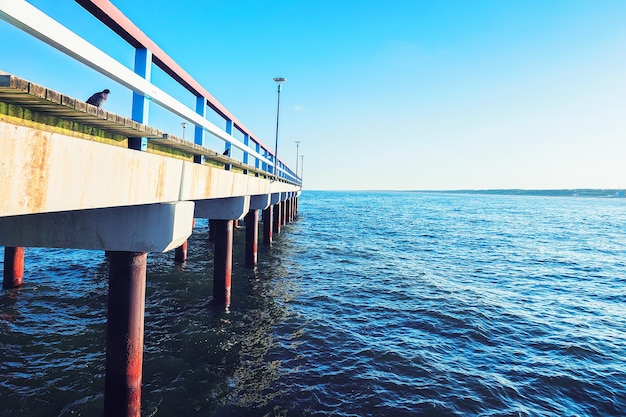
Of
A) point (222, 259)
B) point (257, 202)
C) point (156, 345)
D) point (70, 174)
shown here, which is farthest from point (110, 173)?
point (257, 202)

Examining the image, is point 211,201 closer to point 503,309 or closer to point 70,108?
point 70,108

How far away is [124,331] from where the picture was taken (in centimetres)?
468

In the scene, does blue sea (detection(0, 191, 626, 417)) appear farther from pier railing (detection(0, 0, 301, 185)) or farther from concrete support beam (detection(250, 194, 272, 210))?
pier railing (detection(0, 0, 301, 185))

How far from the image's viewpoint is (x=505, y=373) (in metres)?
7.63

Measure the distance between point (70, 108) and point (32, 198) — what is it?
0.69m

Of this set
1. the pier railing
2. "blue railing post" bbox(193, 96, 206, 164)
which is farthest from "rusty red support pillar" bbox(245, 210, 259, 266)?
"blue railing post" bbox(193, 96, 206, 164)

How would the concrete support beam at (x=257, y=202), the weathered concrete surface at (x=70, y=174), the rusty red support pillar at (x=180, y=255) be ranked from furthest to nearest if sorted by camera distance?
1. the rusty red support pillar at (x=180, y=255)
2. the concrete support beam at (x=257, y=202)
3. the weathered concrete surface at (x=70, y=174)

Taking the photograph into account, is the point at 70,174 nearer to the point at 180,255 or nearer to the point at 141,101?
the point at 141,101

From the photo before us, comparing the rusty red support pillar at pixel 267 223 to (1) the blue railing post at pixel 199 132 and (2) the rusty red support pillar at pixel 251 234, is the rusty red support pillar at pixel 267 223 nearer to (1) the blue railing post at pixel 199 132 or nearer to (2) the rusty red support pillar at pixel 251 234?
(2) the rusty red support pillar at pixel 251 234

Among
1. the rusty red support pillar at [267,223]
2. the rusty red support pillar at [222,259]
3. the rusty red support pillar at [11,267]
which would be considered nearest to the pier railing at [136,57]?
the rusty red support pillar at [222,259]

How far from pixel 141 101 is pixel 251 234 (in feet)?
35.5

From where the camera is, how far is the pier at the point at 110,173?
8.12ft

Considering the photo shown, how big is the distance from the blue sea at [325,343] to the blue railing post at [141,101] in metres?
4.08

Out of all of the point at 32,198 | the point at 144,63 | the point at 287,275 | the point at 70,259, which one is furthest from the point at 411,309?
the point at 70,259
